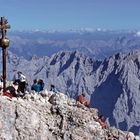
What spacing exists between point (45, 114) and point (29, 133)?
2099 mm

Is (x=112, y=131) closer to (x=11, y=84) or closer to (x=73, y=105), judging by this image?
(x=73, y=105)

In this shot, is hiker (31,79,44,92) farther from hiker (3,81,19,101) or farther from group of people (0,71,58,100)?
hiker (3,81,19,101)

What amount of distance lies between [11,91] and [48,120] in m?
4.21

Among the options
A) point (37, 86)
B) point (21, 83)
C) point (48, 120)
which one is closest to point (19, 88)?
point (21, 83)

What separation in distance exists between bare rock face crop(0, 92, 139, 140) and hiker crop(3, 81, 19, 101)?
1.45 ft

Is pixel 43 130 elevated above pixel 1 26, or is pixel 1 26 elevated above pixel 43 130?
pixel 1 26

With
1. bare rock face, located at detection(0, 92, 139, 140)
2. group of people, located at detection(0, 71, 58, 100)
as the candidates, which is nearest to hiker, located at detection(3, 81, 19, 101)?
group of people, located at detection(0, 71, 58, 100)

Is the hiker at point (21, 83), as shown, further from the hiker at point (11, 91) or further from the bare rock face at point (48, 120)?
the bare rock face at point (48, 120)

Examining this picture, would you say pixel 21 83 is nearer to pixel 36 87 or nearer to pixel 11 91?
pixel 11 91

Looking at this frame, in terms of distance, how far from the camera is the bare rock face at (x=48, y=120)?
2992 cm

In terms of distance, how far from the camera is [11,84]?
3728cm

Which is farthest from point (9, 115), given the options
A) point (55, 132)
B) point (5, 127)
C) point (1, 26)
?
point (1, 26)

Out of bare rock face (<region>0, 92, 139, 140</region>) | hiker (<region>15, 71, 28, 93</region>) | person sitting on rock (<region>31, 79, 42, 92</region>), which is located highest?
hiker (<region>15, 71, 28, 93</region>)

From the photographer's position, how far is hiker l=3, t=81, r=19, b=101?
31.5 meters
